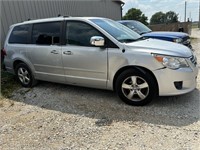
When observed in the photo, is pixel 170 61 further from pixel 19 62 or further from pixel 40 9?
pixel 40 9

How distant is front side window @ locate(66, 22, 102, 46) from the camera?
5031 mm

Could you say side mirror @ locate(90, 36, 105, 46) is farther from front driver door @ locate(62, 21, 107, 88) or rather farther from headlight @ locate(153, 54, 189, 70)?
headlight @ locate(153, 54, 189, 70)

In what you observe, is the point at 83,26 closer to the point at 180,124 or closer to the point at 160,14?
the point at 180,124

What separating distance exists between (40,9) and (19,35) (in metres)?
4.23

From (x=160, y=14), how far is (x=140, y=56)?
66.5m

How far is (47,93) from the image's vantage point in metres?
5.79

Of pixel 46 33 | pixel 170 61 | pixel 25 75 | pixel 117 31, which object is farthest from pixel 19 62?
pixel 170 61

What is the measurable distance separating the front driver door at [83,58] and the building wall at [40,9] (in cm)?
Result: 390

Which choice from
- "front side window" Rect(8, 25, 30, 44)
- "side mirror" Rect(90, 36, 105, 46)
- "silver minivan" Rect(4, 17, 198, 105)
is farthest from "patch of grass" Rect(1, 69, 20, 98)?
"side mirror" Rect(90, 36, 105, 46)

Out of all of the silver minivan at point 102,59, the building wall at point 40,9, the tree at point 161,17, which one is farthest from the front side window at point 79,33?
the tree at point 161,17

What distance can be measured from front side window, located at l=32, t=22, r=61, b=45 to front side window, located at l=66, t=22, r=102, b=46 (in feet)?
0.98

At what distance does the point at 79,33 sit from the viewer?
520cm

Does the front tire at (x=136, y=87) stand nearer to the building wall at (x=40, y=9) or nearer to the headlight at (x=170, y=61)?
the headlight at (x=170, y=61)

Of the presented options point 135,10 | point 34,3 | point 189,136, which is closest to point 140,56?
point 189,136
